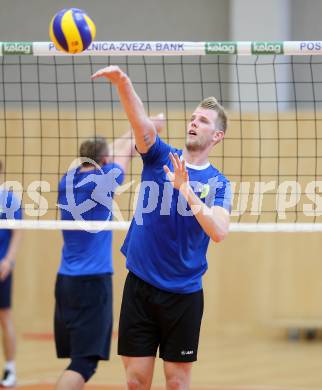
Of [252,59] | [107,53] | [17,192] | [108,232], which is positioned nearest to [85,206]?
[108,232]

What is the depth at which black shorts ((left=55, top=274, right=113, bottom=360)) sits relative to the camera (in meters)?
6.37

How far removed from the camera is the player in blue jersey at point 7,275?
26.1 feet

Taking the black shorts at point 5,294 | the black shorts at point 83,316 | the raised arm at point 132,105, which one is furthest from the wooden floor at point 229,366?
Result: the raised arm at point 132,105

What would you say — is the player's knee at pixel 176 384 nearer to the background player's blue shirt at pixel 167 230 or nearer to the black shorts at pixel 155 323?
the black shorts at pixel 155 323

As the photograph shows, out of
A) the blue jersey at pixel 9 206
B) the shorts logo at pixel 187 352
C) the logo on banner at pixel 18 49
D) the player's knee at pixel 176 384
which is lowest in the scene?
the player's knee at pixel 176 384

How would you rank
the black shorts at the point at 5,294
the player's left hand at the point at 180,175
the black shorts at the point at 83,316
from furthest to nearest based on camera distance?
the black shorts at the point at 5,294, the black shorts at the point at 83,316, the player's left hand at the point at 180,175

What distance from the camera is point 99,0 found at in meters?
12.9

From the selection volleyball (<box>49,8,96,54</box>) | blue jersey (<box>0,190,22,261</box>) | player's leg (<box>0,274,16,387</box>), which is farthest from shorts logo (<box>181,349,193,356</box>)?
player's leg (<box>0,274,16,387</box>)

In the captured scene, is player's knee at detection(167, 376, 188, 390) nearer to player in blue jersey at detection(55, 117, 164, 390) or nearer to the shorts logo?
the shorts logo

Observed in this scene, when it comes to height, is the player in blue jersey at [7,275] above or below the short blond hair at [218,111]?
below

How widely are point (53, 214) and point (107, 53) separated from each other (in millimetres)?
5071

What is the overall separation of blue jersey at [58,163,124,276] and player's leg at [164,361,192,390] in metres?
1.75

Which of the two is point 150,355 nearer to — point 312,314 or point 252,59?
Answer: point 312,314

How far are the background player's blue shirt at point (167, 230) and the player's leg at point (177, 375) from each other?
0.47 metres
